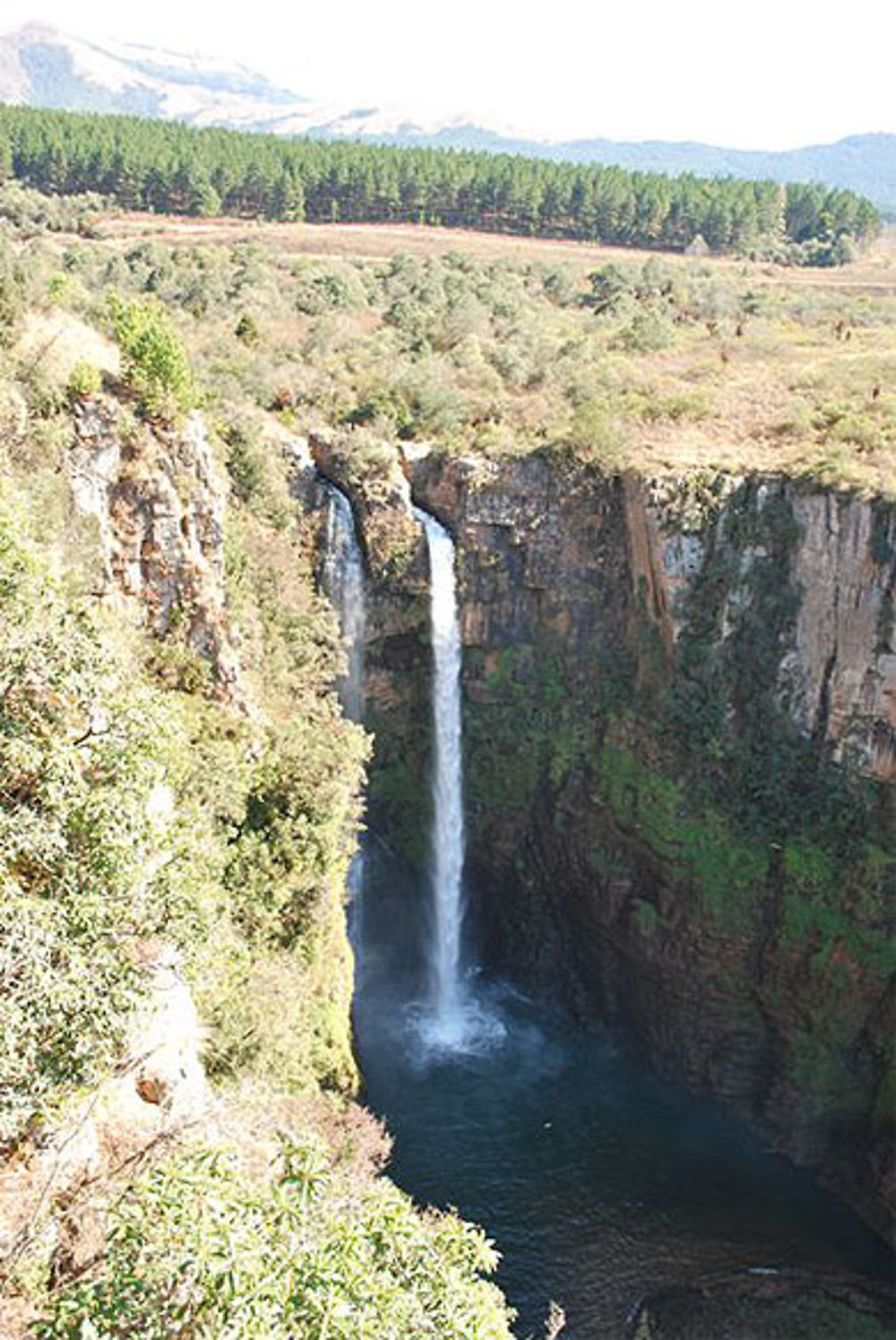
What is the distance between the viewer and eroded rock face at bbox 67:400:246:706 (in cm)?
2014

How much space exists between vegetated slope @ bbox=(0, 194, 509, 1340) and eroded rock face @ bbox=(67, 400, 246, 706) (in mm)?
55

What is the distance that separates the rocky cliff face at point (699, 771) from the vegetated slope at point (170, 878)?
18.0ft

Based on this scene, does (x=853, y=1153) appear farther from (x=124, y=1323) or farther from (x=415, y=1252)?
(x=124, y=1323)

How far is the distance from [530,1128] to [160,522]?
1560 cm

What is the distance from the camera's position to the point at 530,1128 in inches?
957

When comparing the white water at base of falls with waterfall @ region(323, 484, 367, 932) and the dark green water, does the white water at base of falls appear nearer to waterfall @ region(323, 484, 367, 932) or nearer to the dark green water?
the dark green water

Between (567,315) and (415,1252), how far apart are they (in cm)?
3868

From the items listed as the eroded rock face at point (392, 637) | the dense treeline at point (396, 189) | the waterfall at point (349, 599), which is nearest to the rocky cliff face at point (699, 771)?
the eroded rock face at point (392, 637)

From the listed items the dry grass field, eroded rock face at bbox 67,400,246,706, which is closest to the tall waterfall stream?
the dry grass field

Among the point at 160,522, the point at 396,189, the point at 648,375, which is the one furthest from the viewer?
the point at 396,189

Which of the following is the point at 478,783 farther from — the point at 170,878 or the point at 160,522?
the point at 170,878

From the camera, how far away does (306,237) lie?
55188 mm

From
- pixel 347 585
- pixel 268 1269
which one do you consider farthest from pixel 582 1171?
pixel 268 1269

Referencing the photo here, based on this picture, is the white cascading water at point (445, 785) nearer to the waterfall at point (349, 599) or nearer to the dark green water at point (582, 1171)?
the dark green water at point (582, 1171)
